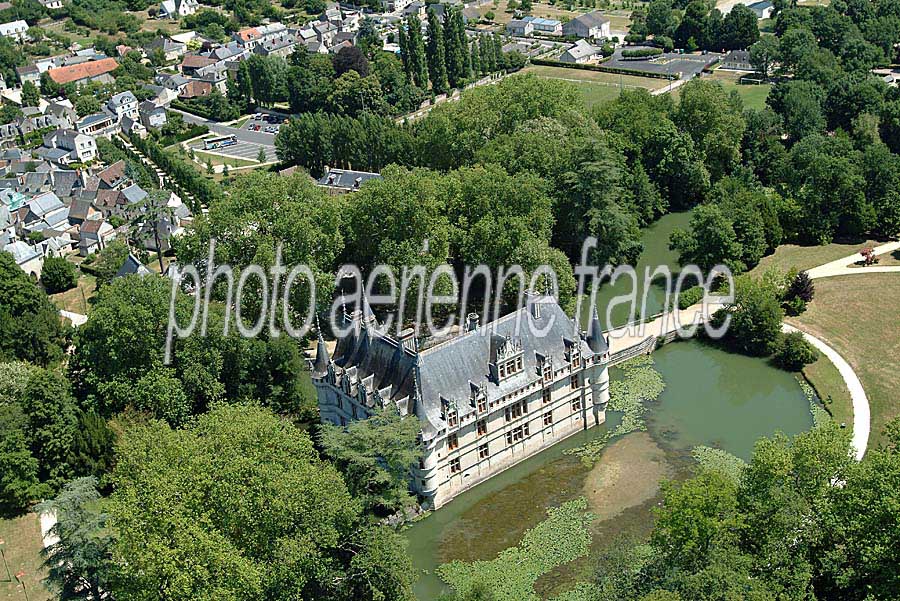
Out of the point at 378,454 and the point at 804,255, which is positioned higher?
the point at 378,454

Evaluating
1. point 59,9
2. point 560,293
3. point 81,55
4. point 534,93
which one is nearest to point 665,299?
point 560,293

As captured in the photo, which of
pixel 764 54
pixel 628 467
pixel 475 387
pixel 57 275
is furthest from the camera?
pixel 764 54

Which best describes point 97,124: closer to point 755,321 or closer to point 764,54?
point 764,54

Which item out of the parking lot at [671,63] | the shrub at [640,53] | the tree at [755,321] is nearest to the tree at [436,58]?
the parking lot at [671,63]

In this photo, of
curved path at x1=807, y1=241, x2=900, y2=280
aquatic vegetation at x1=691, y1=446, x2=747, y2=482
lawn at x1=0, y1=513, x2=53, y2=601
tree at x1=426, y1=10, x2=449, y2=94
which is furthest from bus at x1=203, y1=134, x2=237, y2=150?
aquatic vegetation at x1=691, y1=446, x2=747, y2=482

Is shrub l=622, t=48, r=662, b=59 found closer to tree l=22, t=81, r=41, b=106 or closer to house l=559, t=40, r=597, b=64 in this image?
house l=559, t=40, r=597, b=64

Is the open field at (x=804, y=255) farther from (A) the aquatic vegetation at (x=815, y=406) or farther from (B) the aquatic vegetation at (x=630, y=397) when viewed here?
(B) the aquatic vegetation at (x=630, y=397)

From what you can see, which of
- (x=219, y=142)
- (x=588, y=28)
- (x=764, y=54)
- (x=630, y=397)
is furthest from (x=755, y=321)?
(x=588, y=28)
